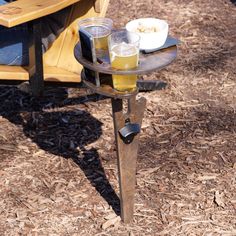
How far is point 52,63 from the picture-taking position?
13.9 ft

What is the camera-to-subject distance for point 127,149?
126 inches

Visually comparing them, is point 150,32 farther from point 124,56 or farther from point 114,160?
point 114,160

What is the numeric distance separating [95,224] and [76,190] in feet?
1.09

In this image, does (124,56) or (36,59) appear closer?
(124,56)

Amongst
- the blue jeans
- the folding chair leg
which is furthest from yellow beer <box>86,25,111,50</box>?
the blue jeans

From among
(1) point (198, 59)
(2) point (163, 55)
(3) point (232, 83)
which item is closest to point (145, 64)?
(2) point (163, 55)

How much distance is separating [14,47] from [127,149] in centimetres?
127

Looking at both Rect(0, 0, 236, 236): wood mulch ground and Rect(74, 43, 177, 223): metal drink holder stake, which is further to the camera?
Rect(0, 0, 236, 236): wood mulch ground

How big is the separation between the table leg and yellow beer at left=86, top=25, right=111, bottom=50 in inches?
10.8

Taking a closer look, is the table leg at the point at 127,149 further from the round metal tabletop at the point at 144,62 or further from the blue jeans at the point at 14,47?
the blue jeans at the point at 14,47

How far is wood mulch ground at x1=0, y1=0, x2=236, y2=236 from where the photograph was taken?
139 inches

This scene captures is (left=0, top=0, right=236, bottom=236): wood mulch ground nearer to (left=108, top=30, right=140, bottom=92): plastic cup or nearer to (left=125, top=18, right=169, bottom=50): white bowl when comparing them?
(left=108, top=30, right=140, bottom=92): plastic cup

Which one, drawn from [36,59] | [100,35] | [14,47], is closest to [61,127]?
[14,47]

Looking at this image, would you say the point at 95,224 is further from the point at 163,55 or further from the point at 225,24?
the point at 225,24
